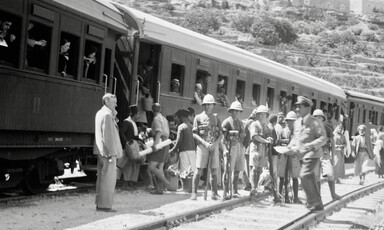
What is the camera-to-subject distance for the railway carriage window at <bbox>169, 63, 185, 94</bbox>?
667 inches

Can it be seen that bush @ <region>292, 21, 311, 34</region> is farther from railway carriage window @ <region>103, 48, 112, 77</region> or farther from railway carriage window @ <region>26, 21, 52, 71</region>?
railway carriage window @ <region>26, 21, 52, 71</region>

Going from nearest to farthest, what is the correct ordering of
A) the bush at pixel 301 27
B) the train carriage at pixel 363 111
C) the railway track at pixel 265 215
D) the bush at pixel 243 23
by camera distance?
the railway track at pixel 265 215
the train carriage at pixel 363 111
the bush at pixel 243 23
the bush at pixel 301 27

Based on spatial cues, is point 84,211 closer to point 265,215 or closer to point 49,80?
point 49,80

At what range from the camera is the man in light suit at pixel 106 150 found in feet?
36.8

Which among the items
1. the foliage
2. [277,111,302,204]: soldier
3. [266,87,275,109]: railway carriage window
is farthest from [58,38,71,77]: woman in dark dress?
the foliage

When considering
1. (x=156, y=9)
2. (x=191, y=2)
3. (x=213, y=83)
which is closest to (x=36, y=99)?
(x=213, y=83)

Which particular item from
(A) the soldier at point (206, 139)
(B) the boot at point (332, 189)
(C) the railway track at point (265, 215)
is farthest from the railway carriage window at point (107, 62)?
(B) the boot at point (332, 189)

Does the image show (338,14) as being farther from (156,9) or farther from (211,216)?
(211,216)

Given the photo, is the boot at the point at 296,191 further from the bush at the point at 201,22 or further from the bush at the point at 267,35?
the bush at the point at 201,22

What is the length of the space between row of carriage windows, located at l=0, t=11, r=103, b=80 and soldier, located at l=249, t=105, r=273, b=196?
10.2ft

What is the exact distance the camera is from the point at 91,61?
13625 mm

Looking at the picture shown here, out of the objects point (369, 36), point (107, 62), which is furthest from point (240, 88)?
point (369, 36)

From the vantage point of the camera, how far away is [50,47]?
39.9 feet

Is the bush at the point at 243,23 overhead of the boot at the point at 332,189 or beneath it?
overhead
